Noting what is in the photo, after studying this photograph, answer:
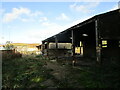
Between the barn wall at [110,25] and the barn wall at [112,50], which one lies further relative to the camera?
the barn wall at [112,50]

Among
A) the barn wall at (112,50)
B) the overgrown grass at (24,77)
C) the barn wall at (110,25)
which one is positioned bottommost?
the overgrown grass at (24,77)

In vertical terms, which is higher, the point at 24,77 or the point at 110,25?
the point at 110,25

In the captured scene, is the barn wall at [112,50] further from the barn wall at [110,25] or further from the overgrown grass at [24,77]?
the overgrown grass at [24,77]

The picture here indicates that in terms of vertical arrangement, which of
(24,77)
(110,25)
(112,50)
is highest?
(110,25)

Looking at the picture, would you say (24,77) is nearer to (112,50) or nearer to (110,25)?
(110,25)

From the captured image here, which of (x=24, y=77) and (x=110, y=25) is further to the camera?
(x=110, y=25)

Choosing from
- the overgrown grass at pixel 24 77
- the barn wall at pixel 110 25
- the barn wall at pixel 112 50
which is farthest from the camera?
the barn wall at pixel 112 50

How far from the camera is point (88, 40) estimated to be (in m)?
17.0

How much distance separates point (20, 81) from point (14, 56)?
14.1m

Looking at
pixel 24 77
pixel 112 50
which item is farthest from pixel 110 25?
pixel 24 77

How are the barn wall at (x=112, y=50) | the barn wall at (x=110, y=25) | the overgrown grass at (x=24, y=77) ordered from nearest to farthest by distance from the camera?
the overgrown grass at (x=24, y=77)
the barn wall at (x=110, y=25)
the barn wall at (x=112, y=50)

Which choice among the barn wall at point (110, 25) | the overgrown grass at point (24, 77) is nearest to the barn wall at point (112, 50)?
the barn wall at point (110, 25)

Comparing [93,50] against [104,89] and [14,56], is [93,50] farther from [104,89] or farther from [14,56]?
[14,56]

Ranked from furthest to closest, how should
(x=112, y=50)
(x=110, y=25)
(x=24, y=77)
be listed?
1. (x=112, y=50)
2. (x=110, y=25)
3. (x=24, y=77)
